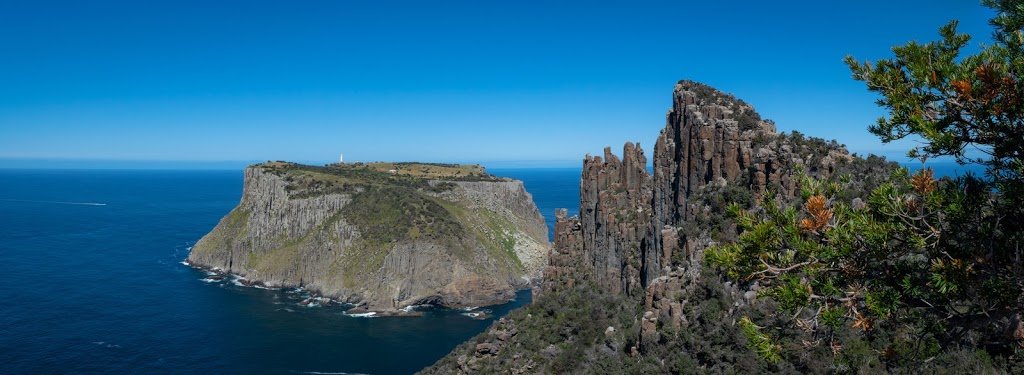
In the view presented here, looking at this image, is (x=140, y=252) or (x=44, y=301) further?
(x=140, y=252)

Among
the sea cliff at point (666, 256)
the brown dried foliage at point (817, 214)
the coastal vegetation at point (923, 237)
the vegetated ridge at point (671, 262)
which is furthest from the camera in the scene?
the sea cliff at point (666, 256)

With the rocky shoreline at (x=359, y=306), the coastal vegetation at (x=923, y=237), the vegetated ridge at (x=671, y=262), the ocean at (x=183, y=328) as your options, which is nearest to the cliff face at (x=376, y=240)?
the rocky shoreline at (x=359, y=306)

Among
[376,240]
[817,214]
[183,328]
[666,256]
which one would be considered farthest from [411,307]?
[817,214]

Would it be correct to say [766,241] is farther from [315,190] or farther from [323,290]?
[315,190]

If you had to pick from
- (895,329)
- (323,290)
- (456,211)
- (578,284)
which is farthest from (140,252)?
(895,329)

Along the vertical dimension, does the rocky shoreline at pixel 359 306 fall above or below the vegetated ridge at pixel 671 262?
below

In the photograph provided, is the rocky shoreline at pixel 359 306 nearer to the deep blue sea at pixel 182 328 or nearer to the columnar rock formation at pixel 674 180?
the deep blue sea at pixel 182 328

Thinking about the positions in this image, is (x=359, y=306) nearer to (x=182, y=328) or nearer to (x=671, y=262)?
(x=182, y=328)
